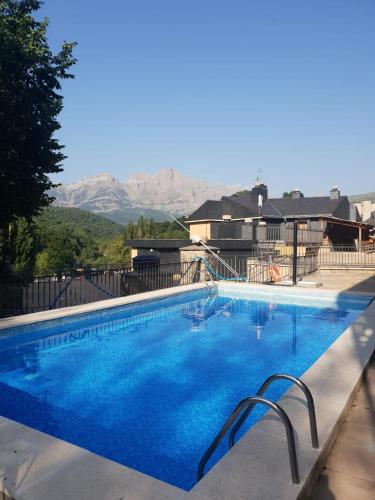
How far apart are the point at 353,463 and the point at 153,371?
4327mm

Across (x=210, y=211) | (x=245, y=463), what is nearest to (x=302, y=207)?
(x=210, y=211)

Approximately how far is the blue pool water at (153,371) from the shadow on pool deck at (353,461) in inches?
59.8

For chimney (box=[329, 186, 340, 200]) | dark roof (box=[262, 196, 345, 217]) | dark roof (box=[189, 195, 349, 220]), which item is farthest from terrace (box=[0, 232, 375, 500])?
chimney (box=[329, 186, 340, 200])

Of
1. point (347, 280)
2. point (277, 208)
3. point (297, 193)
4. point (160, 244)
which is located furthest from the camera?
point (297, 193)

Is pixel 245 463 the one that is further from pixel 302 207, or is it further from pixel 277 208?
pixel 277 208

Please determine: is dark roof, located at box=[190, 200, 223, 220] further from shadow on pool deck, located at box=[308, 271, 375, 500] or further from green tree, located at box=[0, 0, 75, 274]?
shadow on pool deck, located at box=[308, 271, 375, 500]

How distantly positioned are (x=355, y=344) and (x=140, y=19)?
19.9m

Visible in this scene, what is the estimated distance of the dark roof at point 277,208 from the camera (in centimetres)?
3653

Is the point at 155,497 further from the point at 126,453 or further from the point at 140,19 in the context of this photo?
the point at 140,19

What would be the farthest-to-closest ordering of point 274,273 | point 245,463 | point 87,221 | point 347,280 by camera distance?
1. point 87,221
2. point 347,280
3. point 274,273
4. point 245,463

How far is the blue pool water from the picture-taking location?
4.60 metres

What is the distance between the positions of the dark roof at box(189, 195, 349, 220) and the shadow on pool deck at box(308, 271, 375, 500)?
31.9 metres

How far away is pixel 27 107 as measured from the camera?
10.6 metres

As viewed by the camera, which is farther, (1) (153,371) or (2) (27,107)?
(2) (27,107)
